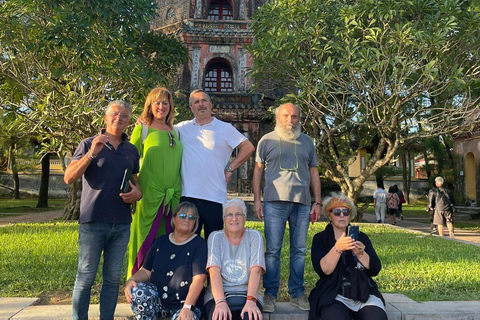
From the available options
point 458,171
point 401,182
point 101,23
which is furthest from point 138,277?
point 401,182

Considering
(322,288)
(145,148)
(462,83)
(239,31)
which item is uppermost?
(239,31)

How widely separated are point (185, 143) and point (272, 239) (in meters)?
1.36

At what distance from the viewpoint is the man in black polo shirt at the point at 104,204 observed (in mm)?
3387

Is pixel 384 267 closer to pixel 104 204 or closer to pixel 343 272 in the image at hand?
pixel 343 272

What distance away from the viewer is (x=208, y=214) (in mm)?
4051

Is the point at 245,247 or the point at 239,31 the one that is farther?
the point at 239,31

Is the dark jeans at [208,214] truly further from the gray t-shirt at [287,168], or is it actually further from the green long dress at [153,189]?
the gray t-shirt at [287,168]

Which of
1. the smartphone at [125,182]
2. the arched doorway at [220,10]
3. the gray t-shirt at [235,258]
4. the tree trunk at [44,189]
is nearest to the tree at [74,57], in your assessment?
the smartphone at [125,182]

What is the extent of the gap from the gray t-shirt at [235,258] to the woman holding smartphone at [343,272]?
0.57 meters

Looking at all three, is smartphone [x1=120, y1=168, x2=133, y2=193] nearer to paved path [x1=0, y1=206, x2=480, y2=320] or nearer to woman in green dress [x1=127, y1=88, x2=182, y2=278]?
woman in green dress [x1=127, y1=88, x2=182, y2=278]

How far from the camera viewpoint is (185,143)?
418 centimetres

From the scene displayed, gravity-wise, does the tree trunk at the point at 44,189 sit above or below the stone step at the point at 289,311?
above

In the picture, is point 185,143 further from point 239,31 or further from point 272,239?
point 239,31

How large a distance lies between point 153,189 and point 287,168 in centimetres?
142
